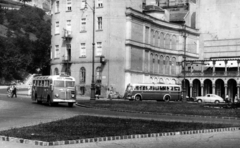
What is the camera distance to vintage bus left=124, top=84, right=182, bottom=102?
224 ft

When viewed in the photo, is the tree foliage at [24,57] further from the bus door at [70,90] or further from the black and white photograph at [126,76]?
the bus door at [70,90]

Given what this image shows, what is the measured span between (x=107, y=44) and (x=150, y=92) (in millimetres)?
10077

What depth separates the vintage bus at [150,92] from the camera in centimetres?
6838

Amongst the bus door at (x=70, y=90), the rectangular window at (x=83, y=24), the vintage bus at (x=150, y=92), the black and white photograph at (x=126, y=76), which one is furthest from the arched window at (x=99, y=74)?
the bus door at (x=70, y=90)

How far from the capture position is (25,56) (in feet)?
328

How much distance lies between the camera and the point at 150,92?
69312 millimetres

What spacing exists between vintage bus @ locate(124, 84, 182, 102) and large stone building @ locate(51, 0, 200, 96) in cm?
484

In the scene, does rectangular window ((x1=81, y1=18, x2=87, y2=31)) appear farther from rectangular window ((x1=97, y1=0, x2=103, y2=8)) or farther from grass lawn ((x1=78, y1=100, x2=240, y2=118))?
grass lawn ((x1=78, y1=100, x2=240, y2=118))

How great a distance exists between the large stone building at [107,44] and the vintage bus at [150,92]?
484 cm

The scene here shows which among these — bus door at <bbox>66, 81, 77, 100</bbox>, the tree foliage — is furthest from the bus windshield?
the tree foliage

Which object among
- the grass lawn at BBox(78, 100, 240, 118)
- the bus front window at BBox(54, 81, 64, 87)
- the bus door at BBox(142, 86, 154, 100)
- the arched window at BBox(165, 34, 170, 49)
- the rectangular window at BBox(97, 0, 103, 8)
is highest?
the rectangular window at BBox(97, 0, 103, 8)

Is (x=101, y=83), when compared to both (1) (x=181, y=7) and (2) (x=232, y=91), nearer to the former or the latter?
(2) (x=232, y=91)

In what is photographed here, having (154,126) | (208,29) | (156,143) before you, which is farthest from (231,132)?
(208,29)

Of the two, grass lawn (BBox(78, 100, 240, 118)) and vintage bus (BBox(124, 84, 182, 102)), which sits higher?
vintage bus (BBox(124, 84, 182, 102))
